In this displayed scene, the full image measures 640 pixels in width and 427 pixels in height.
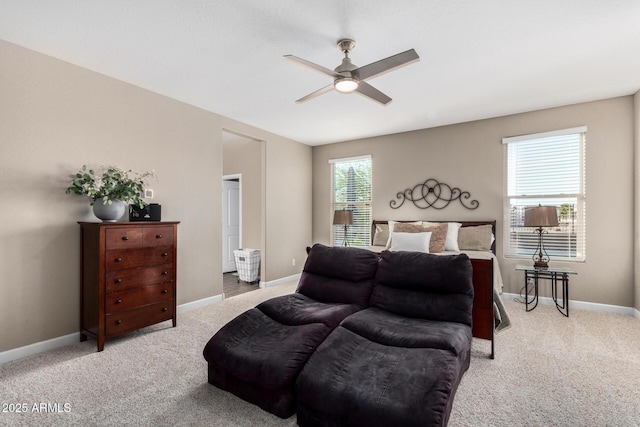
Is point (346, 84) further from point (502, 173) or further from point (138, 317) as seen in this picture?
point (502, 173)

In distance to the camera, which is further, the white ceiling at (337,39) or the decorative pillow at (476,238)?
the decorative pillow at (476,238)

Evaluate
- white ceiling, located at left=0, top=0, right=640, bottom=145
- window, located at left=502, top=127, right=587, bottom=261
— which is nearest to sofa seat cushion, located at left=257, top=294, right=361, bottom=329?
white ceiling, located at left=0, top=0, right=640, bottom=145

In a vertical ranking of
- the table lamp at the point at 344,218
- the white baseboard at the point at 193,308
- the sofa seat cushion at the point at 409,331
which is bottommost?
the white baseboard at the point at 193,308

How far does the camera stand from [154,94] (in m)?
3.75

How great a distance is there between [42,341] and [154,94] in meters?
2.75

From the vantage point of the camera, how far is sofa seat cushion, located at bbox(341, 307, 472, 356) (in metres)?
1.99

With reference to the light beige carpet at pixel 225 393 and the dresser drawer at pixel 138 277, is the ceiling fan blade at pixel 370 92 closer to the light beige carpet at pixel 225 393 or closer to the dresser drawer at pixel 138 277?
the light beige carpet at pixel 225 393

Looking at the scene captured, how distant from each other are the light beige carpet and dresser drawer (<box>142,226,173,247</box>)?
0.93 metres

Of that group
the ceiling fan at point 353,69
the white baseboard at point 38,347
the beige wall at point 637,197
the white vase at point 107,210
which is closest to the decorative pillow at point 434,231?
the beige wall at point 637,197

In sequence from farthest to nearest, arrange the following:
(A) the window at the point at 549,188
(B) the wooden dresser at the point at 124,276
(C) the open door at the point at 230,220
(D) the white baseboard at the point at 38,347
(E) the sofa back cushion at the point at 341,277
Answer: (C) the open door at the point at 230,220 < (A) the window at the point at 549,188 < (B) the wooden dresser at the point at 124,276 < (E) the sofa back cushion at the point at 341,277 < (D) the white baseboard at the point at 38,347

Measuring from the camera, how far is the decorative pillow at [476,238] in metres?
4.56

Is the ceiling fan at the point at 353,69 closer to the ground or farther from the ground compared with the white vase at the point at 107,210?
farther from the ground

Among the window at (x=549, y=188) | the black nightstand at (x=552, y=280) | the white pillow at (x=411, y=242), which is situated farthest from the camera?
the white pillow at (x=411, y=242)

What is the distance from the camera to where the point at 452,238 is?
4668 mm
